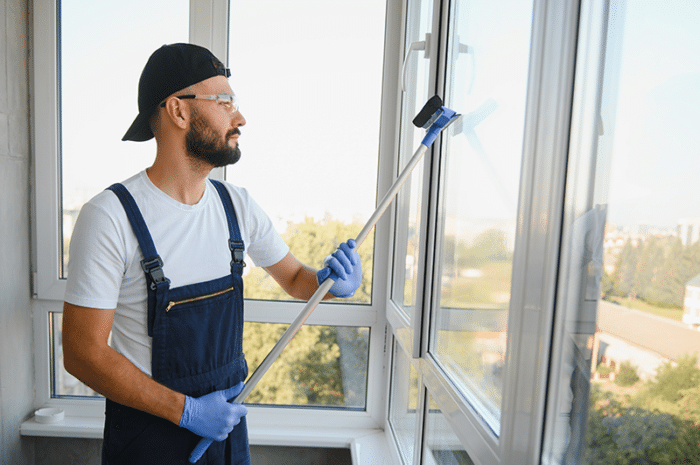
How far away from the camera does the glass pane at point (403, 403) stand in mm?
1492

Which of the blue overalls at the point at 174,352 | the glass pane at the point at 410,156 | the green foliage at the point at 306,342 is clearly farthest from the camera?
the green foliage at the point at 306,342

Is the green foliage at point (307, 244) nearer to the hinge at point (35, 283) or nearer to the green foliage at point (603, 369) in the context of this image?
the hinge at point (35, 283)

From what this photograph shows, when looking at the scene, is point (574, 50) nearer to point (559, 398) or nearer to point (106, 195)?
point (559, 398)

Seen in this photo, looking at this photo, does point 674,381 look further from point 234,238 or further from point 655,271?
point 234,238

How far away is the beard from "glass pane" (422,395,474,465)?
2.71 ft

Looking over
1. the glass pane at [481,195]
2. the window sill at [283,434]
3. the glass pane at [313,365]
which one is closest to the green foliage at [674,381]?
the glass pane at [481,195]

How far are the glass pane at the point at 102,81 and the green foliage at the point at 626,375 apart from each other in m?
1.79

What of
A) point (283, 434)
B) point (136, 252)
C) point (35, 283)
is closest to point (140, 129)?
point (136, 252)

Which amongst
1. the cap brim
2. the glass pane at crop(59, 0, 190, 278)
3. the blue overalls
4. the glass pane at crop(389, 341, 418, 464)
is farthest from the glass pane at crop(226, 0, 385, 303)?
the blue overalls

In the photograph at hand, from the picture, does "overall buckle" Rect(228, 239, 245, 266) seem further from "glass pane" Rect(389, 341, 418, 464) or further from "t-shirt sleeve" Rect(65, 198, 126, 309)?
"glass pane" Rect(389, 341, 418, 464)

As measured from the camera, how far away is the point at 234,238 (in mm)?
1227

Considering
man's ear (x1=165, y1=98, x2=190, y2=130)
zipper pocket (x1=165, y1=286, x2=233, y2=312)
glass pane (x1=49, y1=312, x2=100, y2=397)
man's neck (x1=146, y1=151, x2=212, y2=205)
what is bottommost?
glass pane (x1=49, y1=312, x2=100, y2=397)

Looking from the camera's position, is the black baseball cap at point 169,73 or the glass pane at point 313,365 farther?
the glass pane at point 313,365

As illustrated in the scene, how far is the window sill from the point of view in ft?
5.98
